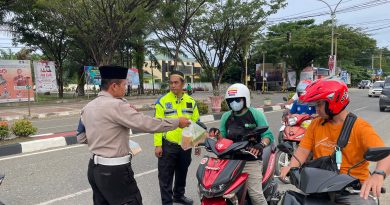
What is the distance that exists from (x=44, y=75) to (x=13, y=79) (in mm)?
2406

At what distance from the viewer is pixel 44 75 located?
76.6 feet

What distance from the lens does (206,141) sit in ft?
10.8

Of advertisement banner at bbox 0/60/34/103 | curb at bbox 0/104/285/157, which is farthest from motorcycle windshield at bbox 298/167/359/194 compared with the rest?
advertisement banner at bbox 0/60/34/103

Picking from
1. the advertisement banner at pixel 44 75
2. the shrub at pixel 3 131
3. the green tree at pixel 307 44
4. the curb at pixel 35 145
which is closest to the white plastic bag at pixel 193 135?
the curb at pixel 35 145

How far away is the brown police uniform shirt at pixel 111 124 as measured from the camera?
109 inches

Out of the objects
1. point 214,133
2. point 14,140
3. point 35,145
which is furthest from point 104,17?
point 214,133

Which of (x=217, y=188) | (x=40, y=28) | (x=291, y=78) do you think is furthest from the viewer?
(x=291, y=78)

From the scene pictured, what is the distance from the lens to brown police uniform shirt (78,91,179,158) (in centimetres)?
277

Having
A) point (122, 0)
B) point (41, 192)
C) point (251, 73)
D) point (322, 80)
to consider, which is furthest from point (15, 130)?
point (251, 73)

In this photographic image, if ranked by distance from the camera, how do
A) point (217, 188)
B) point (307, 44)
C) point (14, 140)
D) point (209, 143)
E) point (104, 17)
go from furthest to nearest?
point (307, 44), point (104, 17), point (14, 140), point (209, 143), point (217, 188)

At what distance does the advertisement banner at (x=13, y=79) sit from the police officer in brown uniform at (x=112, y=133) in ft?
64.8

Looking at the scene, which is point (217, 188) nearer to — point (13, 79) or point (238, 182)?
point (238, 182)

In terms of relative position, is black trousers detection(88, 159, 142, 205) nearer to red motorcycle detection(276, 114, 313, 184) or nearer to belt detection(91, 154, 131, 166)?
belt detection(91, 154, 131, 166)

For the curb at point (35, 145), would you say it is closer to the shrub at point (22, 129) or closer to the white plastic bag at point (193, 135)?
the shrub at point (22, 129)
